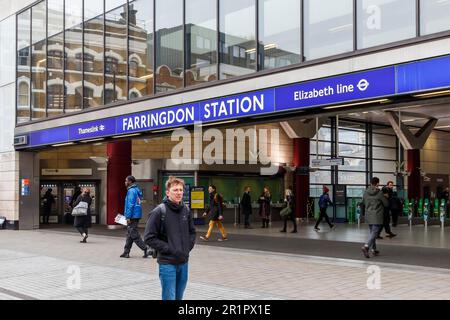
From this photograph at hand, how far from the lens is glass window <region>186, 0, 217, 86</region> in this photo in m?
14.9

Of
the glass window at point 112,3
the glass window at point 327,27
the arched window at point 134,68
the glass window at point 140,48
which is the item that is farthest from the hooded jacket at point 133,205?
the glass window at point 112,3

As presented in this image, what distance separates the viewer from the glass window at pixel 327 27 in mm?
11773

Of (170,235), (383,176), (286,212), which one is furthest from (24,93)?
(383,176)

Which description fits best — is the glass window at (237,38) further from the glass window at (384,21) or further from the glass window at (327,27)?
the glass window at (384,21)

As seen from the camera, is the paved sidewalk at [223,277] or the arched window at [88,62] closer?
the paved sidewalk at [223,277]

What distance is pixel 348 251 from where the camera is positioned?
13297 mm

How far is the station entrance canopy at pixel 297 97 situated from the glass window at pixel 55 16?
16.8ft

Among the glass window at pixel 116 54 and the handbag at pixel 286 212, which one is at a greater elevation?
the glass window at pixel 116 54

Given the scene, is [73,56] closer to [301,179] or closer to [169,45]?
[169,45]

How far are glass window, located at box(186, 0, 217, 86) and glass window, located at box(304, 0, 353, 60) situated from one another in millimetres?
3025
